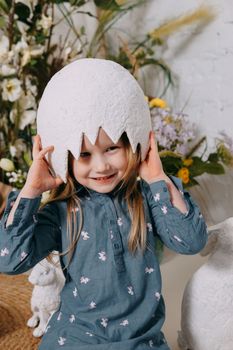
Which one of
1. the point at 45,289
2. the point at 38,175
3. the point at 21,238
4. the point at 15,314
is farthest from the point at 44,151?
the point at 15,314

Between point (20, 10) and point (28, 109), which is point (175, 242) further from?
point (20, 10)

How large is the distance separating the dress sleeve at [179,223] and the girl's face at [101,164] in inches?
2.9

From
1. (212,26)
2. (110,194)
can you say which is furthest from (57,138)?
(212,26)

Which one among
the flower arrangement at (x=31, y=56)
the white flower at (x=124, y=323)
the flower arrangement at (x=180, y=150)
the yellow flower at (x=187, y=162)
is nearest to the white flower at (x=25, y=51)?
the flower arrangement at (x=31, y=56)

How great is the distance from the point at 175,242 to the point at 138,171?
0.14 meters

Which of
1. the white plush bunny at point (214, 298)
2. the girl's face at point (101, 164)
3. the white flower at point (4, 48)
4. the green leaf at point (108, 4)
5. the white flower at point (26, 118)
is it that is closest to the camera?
the girl's face at point (101, 164)

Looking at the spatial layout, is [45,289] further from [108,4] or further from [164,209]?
[108,4]

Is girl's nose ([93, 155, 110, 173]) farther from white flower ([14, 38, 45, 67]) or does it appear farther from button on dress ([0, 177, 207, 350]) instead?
white flower ([14, 38, 45, 67])

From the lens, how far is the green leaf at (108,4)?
1676 mm

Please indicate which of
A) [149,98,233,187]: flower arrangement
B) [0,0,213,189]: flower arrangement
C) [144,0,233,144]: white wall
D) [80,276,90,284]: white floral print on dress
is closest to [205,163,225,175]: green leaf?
[149,98,233,187]: flower arrangement

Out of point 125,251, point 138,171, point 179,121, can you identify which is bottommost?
point 179,121

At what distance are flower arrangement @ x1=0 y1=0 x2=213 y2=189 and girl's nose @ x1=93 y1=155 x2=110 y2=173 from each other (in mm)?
629

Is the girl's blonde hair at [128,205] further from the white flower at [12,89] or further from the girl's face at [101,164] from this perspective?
the white flower at [12,89]

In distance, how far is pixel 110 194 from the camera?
3.14 ft
